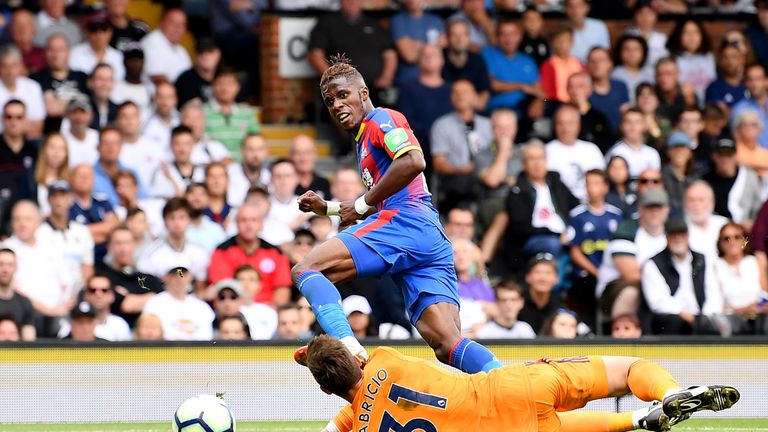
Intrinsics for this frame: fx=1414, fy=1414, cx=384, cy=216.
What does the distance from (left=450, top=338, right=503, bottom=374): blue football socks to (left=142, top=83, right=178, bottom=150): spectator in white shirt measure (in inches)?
229

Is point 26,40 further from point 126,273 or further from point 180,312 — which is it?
point 180,312

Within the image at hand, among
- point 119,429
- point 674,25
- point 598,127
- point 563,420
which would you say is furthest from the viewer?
point 674,25

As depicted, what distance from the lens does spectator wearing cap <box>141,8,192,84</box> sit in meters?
13.9

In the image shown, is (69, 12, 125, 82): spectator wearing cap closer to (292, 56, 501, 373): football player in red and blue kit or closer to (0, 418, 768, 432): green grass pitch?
(0, 418, 768, 432): green grass pitch

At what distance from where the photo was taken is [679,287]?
11.7 m

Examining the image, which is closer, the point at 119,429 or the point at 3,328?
the point at 119,429

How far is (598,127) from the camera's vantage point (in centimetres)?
1380

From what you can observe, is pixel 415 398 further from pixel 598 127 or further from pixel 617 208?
pixel 598 127

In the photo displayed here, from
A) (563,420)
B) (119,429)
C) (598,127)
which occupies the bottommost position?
(119,429)

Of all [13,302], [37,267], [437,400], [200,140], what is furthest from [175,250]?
[437,400]

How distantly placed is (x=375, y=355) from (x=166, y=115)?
668cm

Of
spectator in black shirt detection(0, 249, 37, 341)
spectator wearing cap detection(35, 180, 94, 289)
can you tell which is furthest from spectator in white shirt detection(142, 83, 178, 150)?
spectator in black shirt detection(0, 249, 37, 341)

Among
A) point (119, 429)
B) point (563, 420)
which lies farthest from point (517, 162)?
point (563, 420)

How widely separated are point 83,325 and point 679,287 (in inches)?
191
